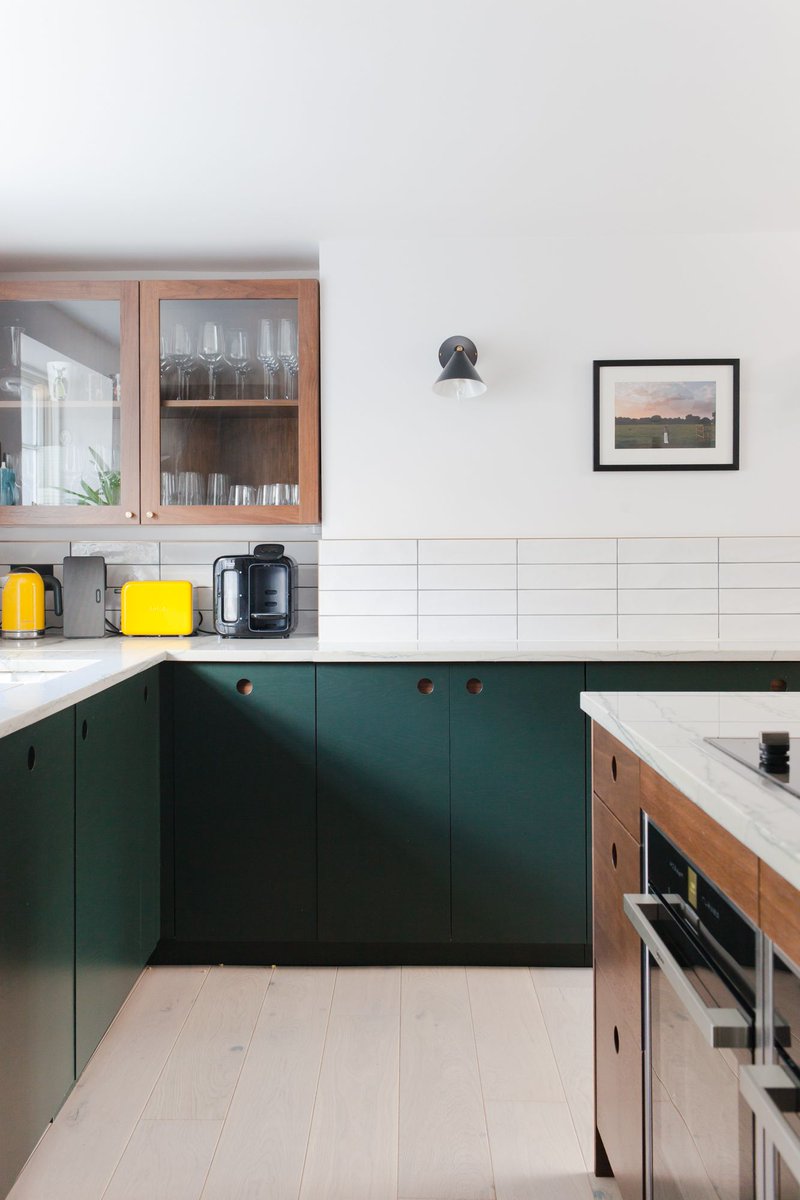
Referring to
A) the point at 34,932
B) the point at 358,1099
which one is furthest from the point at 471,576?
the point at 34,932

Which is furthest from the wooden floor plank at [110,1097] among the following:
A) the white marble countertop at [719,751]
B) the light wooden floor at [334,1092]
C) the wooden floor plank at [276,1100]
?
the white marble countertop at [719,751]

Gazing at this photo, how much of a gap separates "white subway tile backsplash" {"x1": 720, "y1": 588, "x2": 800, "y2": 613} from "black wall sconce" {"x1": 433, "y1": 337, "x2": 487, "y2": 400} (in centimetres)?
104

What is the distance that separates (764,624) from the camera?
2682mm

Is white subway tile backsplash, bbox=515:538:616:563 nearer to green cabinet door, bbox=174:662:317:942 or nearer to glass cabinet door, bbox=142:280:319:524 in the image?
glass cabinet door, bbox=142:280:319:524

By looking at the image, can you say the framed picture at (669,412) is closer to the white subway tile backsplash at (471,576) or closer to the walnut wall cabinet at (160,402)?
the white subway tile backsplash at (471,576)

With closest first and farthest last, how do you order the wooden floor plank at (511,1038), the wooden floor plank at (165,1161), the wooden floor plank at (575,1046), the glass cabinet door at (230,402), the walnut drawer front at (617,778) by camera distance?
the walnut drawer front at (617,778) → the wooden floor plank at (165,1161) → the wooden floor plank at (575,1046) → the wooden floor plank at (511,1038) → the glass cabinet door at (230,402)

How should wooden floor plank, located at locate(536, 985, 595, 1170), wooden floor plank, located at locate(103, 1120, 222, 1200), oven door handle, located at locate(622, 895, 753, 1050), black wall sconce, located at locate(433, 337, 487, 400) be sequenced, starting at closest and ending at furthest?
oven door handle, located at locate(622, 895, 753, 1050) < wooden floor plank, located at locate(103, 1120, 222, 1200) < wooden floor plank, located at locate(536, 985, 595, 1170) < black wall sconce, located at locate(433, 337, 487, 400)

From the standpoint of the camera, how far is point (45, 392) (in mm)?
2727

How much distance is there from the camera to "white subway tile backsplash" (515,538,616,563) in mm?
2689

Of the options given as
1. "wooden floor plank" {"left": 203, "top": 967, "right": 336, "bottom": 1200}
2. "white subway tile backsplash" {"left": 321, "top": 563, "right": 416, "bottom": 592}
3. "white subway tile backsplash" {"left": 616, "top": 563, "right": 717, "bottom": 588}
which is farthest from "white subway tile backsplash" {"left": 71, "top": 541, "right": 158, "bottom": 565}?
"white subway tile backsplash" {"left": 616, "top": 563, "right": 717, "bottom": 588}

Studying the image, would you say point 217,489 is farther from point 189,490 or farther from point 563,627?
point 563,627

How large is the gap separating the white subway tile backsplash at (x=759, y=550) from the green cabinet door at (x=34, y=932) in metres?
2.04

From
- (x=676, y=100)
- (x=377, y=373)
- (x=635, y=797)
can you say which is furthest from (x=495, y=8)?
(x=635, y=797)

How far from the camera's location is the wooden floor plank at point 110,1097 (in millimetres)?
1497
